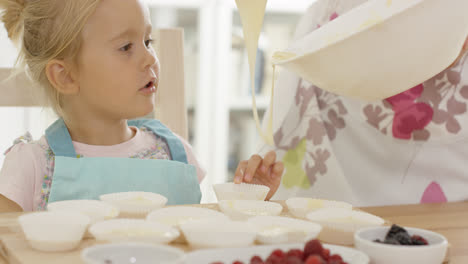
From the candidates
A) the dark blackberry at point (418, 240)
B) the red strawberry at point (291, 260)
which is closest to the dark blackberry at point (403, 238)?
the dark blackberry at point (418, 240)

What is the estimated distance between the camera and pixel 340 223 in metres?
0.54

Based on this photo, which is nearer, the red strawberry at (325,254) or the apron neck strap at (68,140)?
the red strawberry at (325,254)

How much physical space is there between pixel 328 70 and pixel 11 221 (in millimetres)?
417

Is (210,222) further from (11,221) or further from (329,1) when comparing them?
(329,1)

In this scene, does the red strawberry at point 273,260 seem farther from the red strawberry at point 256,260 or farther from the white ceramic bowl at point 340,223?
the white ceramic bowl at point 340,223

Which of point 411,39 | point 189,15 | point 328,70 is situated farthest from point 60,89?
point 189,15

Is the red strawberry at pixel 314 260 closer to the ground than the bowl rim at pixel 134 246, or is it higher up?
closer to the ground

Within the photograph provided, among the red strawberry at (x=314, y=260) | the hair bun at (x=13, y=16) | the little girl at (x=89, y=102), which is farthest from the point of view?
the hair bun at (x=13, y=16)

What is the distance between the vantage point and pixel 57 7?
90 cm

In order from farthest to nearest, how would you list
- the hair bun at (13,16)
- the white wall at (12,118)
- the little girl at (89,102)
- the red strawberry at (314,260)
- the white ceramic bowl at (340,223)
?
the white wall at (12,118) → the hair bun at (13,16) → the little girl at (89,102) → the white ceramic bowl at (340,223) → the red strawberry at (314,260)

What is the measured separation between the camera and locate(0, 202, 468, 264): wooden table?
47cm

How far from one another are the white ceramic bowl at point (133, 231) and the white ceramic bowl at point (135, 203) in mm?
92

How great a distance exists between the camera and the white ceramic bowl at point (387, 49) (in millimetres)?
605

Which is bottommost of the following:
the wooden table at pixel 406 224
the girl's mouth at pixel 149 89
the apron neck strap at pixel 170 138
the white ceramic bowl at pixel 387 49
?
the wooden table at pixel 406 224
